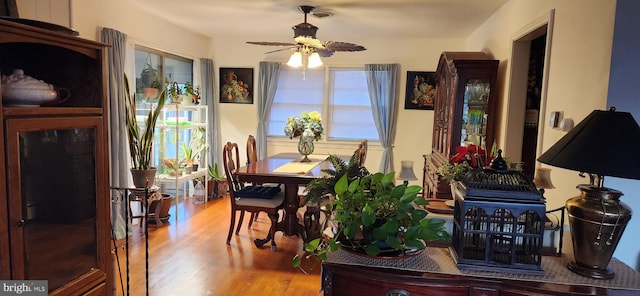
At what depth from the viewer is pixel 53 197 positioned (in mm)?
1770

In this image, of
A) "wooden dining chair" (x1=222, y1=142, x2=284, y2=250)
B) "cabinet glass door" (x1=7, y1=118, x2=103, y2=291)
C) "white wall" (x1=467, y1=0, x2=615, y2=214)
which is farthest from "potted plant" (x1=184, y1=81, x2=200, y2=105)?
"white wall" (x1=467, y1=0, x2=615, y2=214)

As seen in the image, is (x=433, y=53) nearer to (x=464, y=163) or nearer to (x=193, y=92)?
(x=193, y=92)

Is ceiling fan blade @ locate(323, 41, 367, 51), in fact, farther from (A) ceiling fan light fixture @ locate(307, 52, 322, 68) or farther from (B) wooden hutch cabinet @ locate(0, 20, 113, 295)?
(B) wooden hutch cabinet @ locate(0, 20, 113, 295)

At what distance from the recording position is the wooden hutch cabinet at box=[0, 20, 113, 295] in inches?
60.0

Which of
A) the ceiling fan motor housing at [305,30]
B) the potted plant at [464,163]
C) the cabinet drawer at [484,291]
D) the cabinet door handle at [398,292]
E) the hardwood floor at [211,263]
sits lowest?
the hardwood floor at [211,263]

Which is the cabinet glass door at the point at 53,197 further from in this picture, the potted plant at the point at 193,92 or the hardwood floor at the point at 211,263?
the potted plant at the point at 193,92

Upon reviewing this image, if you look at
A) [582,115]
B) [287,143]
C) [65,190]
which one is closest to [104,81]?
[65,190]

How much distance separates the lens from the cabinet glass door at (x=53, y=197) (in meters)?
1.56

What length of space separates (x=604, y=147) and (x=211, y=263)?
9.64 feet

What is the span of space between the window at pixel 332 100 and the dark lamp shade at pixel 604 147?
15.0 feet

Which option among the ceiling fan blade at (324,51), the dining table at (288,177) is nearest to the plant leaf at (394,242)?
the dining table at (288,177)

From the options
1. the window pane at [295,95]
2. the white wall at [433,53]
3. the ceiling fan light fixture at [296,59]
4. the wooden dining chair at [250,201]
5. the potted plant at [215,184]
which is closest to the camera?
the white wall at [433,53]

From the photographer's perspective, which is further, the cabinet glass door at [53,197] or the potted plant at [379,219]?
the cabinet glass door at [53,197]

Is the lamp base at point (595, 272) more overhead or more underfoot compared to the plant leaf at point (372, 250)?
more underfoot
